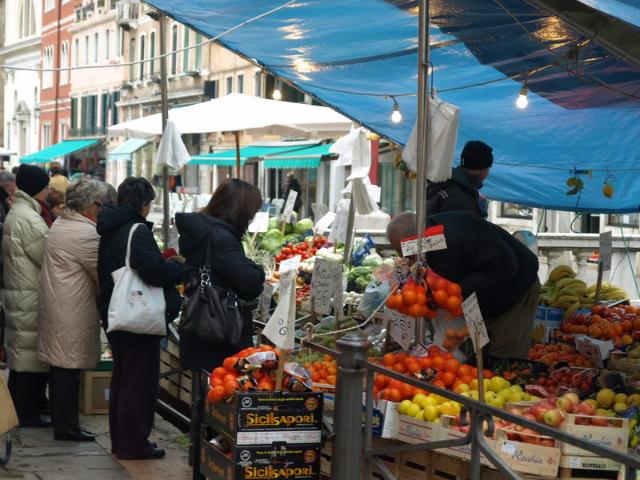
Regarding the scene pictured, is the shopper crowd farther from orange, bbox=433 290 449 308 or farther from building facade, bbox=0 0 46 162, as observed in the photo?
building facade, bbox=0 0 46 162

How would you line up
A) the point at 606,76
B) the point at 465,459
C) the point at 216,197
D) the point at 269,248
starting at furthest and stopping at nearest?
the point at 269,248, the point at 606,76, the point at 216,197, the point at 465,459

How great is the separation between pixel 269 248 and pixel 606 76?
6.75 m

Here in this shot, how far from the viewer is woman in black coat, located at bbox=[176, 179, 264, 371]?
228 inches

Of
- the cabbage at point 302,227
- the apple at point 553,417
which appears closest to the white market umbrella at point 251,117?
the cabbage at point 302,227

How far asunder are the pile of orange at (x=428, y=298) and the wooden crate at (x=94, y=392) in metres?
3.33

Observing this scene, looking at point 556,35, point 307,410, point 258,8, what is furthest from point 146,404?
point 556,35

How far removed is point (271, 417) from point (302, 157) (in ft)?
82.6

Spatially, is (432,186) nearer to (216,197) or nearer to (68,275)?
(216,197)

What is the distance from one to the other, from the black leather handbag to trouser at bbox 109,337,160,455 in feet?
2.17

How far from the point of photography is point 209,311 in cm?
582

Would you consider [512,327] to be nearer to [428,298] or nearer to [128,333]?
[428,298]

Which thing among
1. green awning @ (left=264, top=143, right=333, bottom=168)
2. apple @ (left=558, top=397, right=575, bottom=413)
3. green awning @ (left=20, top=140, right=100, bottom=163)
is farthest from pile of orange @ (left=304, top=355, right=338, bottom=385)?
green awning @ (left=20, top=140, right=100, bottom=163)

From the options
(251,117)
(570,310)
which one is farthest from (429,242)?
(251,117)

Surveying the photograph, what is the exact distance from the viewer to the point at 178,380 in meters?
7.86
